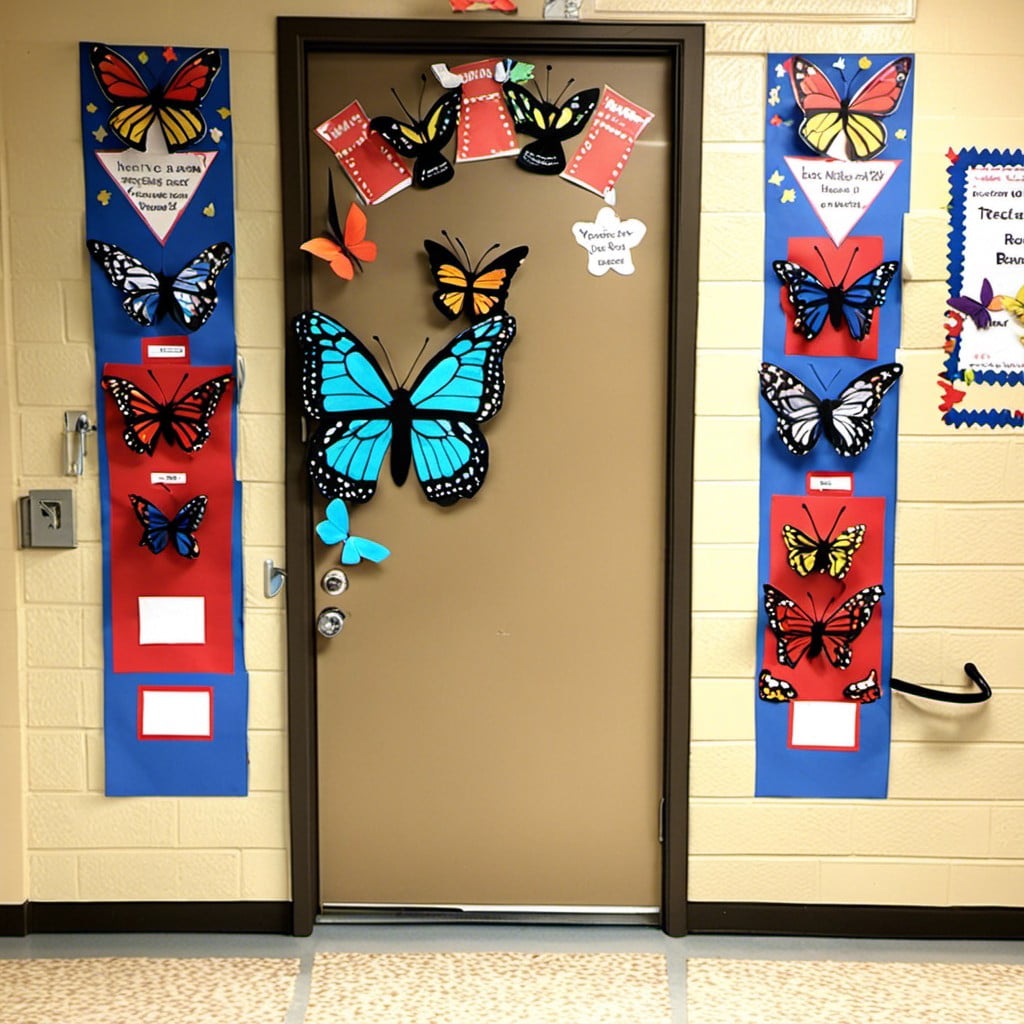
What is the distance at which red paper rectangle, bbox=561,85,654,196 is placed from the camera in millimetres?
2396

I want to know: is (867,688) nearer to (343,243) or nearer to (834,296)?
(834,296)

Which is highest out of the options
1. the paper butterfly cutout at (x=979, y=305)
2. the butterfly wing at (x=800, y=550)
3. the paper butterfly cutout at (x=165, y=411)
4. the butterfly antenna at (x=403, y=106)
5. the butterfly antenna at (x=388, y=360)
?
the butterfly antenna at (x=403, y=106)

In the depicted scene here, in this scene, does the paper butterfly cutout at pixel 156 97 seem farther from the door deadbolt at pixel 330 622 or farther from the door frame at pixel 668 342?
the door deadbolt at pixel 330 622

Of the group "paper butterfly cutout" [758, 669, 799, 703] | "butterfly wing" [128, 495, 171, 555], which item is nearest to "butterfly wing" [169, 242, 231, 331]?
"butterfly wing" [128, 495, 171, 555]

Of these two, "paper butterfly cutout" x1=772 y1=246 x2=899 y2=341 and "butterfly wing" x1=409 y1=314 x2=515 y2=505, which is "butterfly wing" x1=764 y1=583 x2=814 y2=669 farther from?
"butterfly wing" x1=409 y1=314 x2=515 y2=505

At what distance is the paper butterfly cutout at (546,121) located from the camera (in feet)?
7.78

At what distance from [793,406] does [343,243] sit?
1.17m

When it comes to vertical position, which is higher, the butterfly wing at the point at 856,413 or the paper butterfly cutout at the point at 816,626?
the butterfly wing at the point at 856,413

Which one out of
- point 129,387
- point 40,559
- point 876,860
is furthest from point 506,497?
point 876,860

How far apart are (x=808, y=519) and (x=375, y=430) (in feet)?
3.64

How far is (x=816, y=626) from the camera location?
247cm

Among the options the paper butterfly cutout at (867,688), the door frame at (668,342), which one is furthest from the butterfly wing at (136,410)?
the paper butterfly cutout at (867,688)

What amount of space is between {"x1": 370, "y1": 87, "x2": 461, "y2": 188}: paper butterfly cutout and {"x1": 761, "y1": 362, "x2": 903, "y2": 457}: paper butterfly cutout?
944mm

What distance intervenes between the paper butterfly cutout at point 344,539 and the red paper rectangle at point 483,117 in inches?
35.9
